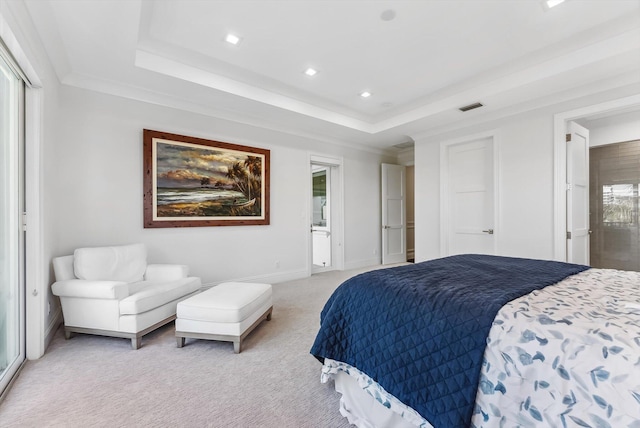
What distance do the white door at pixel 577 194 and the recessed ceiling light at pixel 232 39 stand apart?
384 centimetres

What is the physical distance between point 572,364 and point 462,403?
0.38 meters

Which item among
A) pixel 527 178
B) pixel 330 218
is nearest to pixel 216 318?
pixel 330 218

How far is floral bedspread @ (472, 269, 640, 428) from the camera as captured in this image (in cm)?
84

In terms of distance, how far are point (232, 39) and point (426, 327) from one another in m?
2.82

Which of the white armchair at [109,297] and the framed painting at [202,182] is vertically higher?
the framed painting at [202,182]

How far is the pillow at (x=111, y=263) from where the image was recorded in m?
2.71

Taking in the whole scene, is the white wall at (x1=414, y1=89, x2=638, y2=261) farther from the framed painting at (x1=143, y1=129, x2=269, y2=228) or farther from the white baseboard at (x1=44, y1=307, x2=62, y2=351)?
the white baseboard at (x1=44, y1=307, x2=62, y2=351)

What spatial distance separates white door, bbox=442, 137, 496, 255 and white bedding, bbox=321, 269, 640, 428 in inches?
Answer: 123

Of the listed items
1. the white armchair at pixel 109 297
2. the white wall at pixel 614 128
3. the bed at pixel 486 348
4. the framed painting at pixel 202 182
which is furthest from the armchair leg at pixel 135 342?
the white wall at pixel 614 128

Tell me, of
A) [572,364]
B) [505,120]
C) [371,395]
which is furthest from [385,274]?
[505,120]

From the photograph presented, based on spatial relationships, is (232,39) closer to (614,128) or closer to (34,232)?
(34,232)

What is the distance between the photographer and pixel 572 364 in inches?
36.1

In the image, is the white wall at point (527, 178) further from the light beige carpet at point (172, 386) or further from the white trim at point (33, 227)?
the white trim at point (33, 227)

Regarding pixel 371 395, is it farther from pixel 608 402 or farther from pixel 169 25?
pixel 169 25
